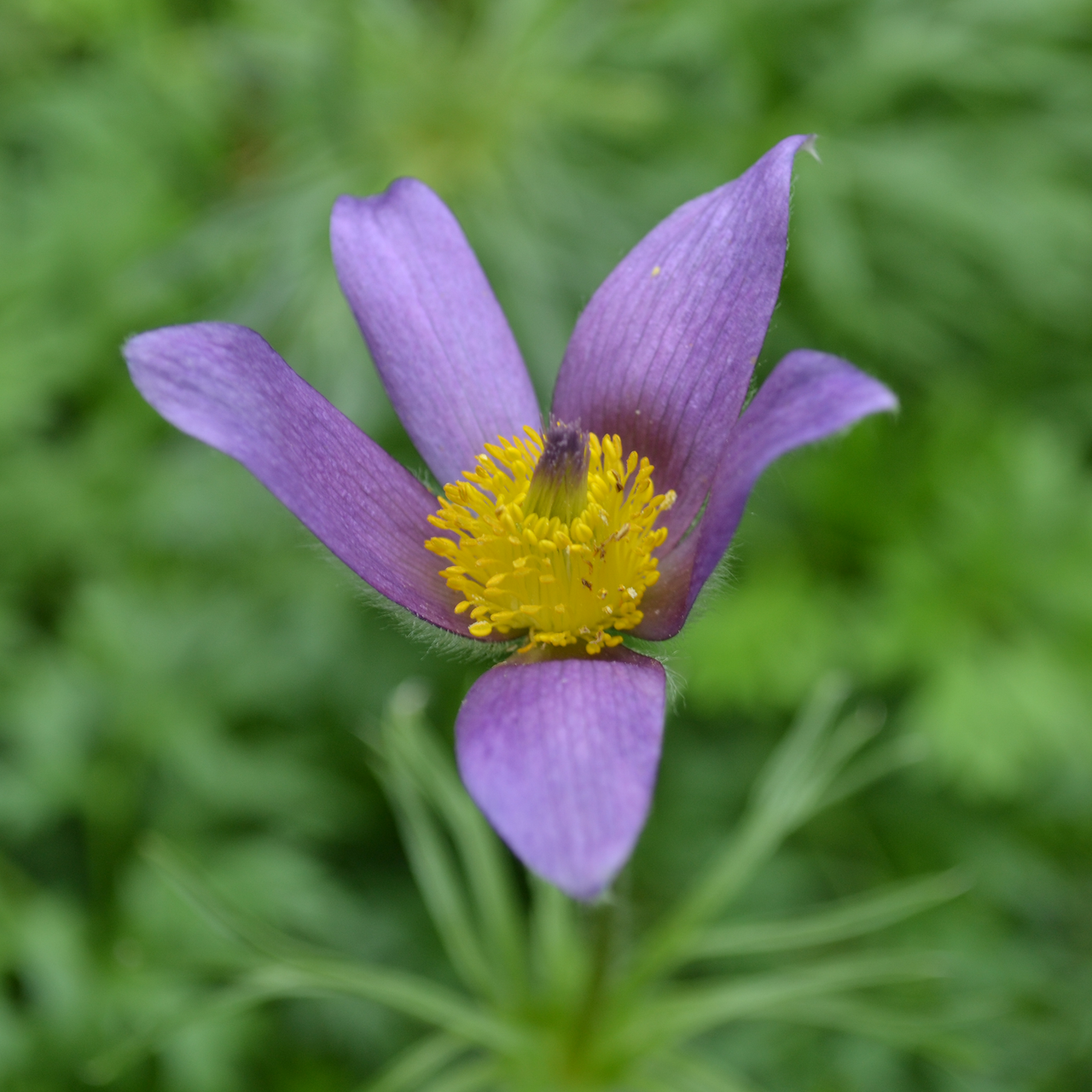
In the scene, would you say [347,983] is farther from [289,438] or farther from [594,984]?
[289,438]

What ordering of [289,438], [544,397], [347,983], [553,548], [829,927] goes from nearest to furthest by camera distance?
[289,438]
[553,548]
[347,983]
[829,927]
[544,397]

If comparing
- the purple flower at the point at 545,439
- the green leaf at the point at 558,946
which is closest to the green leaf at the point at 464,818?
the green leaf at the point at 558,946

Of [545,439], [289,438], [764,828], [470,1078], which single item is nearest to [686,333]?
[545,439]

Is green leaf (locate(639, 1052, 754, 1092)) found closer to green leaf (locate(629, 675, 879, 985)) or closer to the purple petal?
green leaf (locate(629, 675, 879, 985))

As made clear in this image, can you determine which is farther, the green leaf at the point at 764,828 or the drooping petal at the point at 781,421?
the green leaf at the point at 764,828

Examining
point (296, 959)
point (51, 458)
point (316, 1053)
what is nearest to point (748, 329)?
point (296, 959)

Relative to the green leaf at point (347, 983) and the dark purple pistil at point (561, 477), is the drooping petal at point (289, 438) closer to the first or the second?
the dark purple pistil at point (561, 477)

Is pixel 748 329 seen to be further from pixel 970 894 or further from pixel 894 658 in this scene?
pixel 970 894
